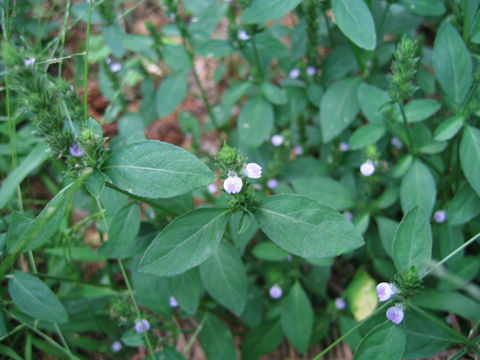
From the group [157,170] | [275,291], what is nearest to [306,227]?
[157,170]

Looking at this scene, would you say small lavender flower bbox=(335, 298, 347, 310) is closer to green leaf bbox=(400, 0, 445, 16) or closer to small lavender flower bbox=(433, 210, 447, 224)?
small lavender flower bbox=(433, 210, 447, 224)

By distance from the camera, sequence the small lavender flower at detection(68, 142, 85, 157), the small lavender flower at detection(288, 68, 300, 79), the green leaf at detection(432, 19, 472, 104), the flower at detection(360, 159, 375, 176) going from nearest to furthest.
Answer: the small lavender flower at detection(68, 142, 85, 157)
the green leaf at detection(432, 19, 472, 104)
the flower at detection(360, 159, 375, 176)
the small lavender flower at detection(288, 68, 300, 79)

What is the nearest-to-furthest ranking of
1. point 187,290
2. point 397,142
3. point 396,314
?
point 396,314
point 187,290
point 397,142

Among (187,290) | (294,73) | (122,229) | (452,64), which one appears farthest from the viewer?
(294,73)

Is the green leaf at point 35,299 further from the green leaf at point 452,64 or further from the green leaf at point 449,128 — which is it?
the green leaf at point 452,64

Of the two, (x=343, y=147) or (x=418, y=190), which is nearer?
(x=418, y=190)

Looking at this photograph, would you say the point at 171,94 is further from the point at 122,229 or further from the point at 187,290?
the point at 187,290

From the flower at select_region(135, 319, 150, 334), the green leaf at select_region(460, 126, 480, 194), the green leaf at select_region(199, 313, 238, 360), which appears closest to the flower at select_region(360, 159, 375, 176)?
the green leaf at select_region(460, 126, 480, 194)
